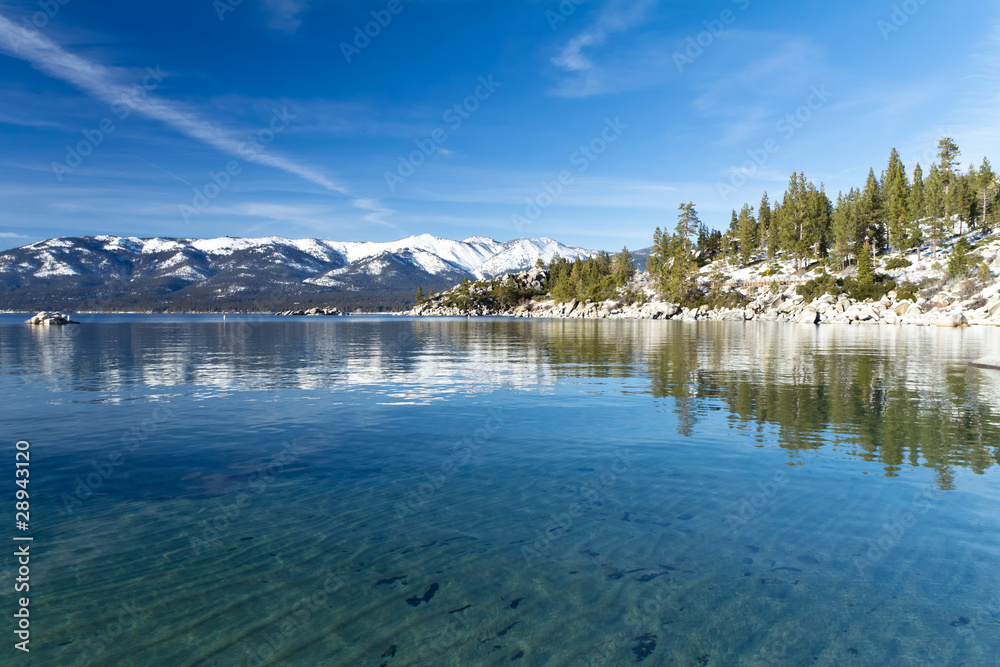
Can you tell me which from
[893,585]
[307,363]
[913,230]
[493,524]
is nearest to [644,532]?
[493,524]

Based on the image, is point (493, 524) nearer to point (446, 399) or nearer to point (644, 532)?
point (644, 532)

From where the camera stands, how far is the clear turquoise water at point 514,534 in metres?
7.18

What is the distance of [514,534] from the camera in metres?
10.4

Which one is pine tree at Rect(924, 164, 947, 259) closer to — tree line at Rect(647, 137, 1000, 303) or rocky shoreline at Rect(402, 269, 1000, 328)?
tree line at Rect(647, 137, 1000, 303)

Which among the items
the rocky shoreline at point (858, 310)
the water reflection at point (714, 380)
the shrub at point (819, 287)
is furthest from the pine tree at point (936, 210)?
the water reflection at point (714, 380)

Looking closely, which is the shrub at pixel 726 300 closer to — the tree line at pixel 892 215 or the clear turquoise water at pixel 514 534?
the tree line at pixel 892 215

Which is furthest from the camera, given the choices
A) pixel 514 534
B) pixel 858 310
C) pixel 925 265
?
pixel 925 265

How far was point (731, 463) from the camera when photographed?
49.6 ft

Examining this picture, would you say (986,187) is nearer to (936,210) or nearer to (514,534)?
(936,210)

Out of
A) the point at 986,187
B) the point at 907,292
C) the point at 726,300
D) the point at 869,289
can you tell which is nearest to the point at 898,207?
the point at 986,187

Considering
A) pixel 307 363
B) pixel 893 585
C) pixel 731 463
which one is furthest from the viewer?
pixel 307 363

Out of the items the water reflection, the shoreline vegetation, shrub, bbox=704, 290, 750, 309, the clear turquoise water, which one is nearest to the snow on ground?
the shoreline vegetation

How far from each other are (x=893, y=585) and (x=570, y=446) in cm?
970

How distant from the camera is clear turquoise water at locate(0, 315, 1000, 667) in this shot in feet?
23.6
